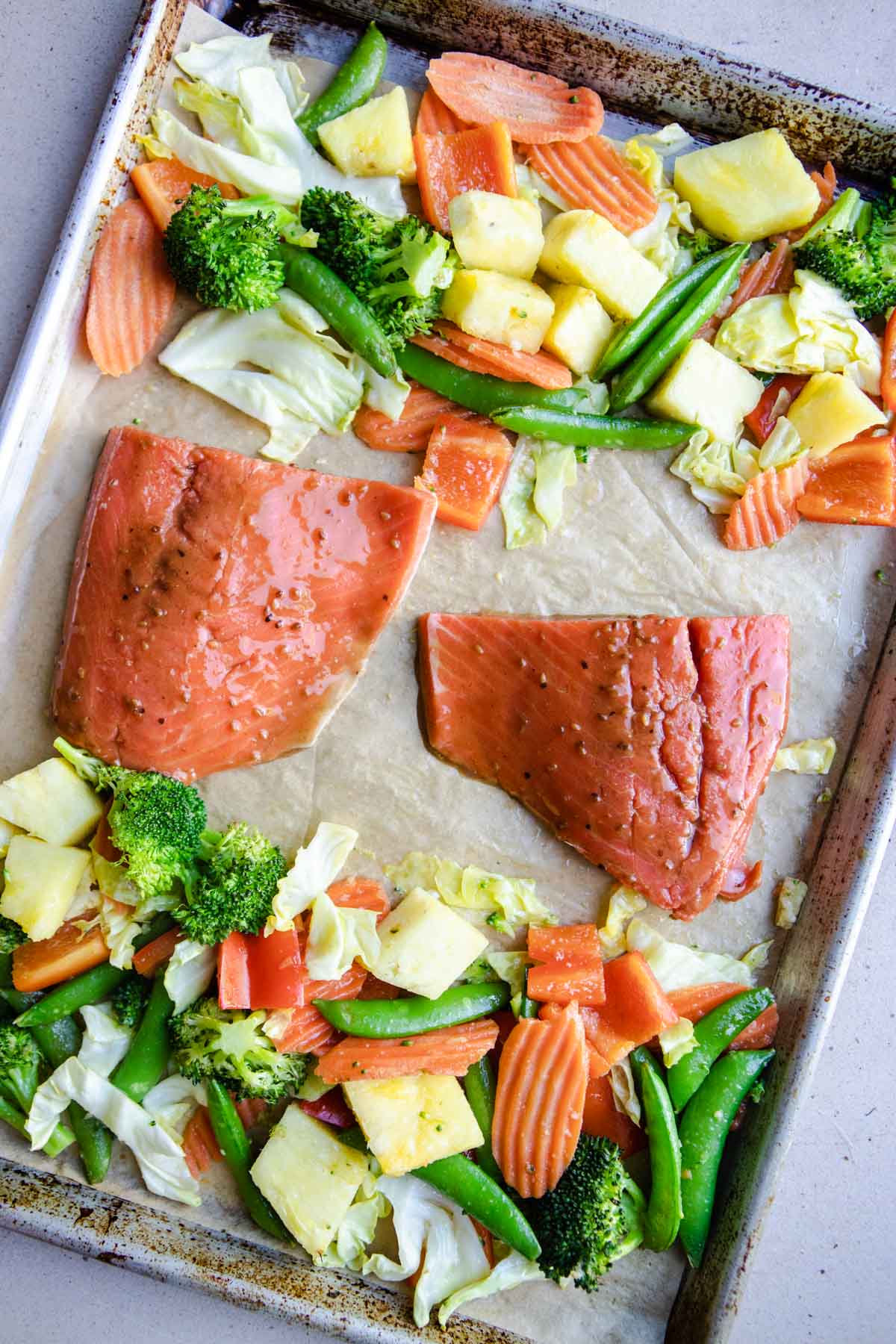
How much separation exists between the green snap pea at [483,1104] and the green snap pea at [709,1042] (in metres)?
0.58

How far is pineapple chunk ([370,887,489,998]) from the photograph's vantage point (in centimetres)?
321

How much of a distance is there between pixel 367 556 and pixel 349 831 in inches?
33.9

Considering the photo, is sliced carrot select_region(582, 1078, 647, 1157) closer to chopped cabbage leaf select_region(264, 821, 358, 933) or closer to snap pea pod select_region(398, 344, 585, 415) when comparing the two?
chopped cabbage leaf select_region(264, 821, 358, 933)

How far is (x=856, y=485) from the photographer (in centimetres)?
347

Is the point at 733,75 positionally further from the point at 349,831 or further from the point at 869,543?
the point at 349,831

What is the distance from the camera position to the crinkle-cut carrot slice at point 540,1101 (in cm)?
324

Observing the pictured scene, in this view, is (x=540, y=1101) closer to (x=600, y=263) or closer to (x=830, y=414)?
(x=830, y=414)

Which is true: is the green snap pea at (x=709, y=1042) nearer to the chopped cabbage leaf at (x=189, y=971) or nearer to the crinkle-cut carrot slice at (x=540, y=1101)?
the crinkle-cut carrot slice at (x=540, y=1101)

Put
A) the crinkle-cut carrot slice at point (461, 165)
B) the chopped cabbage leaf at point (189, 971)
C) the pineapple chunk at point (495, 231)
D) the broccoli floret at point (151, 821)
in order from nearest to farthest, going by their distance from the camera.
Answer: the broccoli floret at point (151, 821) → the chopped cabbage leaf at point (189, 971) → the pineapple chunk at point (495, 231) → the crinkle-cut carrot slice at point (461, 165)

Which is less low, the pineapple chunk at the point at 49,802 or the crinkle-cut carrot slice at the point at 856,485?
the crinkle-cut carrot slice at the point at 856,485

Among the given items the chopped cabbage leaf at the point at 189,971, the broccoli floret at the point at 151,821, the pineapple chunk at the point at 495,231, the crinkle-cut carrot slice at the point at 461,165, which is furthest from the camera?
the crinkle-cut carrot slice at the point at 461,165

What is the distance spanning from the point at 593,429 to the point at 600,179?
83 cm

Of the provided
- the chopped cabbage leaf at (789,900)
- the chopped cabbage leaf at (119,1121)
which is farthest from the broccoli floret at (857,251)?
the chopped cabbage leaf at (119,1121)

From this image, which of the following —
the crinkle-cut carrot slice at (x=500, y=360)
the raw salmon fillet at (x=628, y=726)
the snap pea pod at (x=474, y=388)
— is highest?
the crinkle-cut carrot slice at (x=500, y=360)
